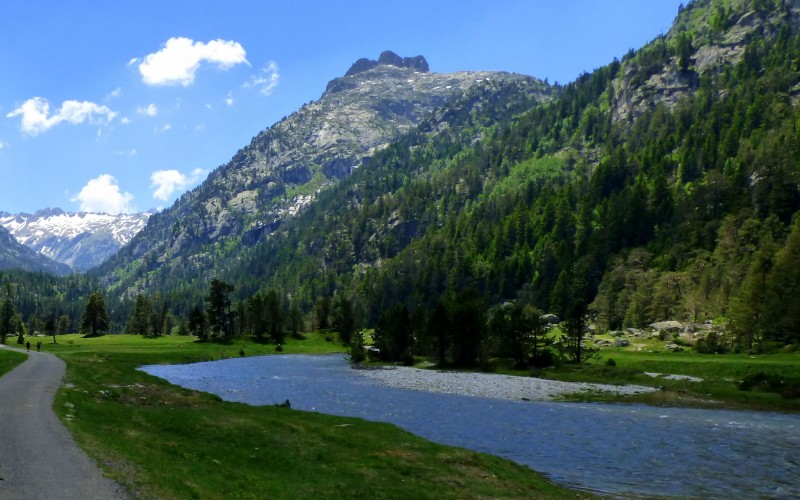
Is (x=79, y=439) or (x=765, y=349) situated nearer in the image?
(x=79, y=439)

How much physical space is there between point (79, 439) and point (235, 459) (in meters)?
8.39

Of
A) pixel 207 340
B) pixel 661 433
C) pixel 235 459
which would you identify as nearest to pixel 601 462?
pixel 661 433

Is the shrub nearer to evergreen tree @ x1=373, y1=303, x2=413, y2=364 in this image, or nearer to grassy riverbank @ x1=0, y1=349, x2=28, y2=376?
evergreen tree @ x1=373, y1=303, x2=413, y2=364

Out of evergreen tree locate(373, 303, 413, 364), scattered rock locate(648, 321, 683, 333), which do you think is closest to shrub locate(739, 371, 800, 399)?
scattered rock locate(648, 321, 683, 333)

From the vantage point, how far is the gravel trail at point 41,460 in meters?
21.2

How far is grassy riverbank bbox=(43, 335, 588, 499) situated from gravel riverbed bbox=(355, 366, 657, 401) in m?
34.0

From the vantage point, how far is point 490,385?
88750mm

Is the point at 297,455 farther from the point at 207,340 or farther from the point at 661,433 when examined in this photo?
the point at 207,340

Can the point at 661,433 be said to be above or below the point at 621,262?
below

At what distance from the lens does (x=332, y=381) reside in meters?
95.6

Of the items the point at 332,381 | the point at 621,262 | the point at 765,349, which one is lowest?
the point at 332,381

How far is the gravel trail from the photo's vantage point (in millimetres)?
21188

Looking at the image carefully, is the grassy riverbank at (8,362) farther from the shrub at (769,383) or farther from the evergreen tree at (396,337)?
the shrub at (769,383)

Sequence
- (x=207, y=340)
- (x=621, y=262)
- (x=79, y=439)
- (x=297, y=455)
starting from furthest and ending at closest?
(x=621, y=262) → (x=207, y=340) → (x=297, y=455) → (x=79, y=439)
